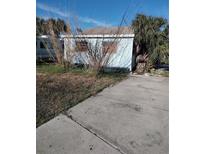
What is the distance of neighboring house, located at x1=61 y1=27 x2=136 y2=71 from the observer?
7.26 metres

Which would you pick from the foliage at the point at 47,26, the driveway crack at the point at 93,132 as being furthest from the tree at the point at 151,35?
the driveway crack at the point at 93,132

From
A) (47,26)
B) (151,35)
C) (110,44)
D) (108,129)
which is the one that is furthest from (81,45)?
(108,129)

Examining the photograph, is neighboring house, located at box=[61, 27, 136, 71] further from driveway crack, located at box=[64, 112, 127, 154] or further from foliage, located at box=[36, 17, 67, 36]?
driveway crack, located at box=[64, 112, 127, 154]

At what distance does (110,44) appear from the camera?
7.09 metres

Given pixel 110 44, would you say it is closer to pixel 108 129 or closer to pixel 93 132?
pixel 108 129

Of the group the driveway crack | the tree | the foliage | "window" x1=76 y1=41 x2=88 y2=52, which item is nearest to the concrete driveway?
the driveway crack

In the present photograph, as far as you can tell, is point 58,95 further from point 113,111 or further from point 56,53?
point 56,53

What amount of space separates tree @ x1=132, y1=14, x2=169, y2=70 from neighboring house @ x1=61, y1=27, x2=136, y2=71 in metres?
0.65

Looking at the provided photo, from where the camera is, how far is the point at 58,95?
3848 millimetres

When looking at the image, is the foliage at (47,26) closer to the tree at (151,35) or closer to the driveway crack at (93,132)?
the tree at (151,35)

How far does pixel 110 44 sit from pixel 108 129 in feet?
16.9

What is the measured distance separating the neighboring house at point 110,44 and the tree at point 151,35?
0.65 m
